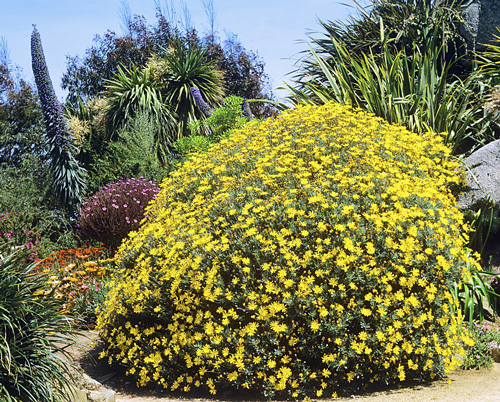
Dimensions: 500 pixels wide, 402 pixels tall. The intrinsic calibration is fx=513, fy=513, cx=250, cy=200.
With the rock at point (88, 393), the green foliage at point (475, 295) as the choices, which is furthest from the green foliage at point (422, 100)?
the rock at point (88, 393)

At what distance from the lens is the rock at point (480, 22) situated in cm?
988

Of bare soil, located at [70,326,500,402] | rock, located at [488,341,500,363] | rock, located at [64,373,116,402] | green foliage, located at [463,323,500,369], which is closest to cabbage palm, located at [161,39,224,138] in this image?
bare soil, located at [70,326,500,402]

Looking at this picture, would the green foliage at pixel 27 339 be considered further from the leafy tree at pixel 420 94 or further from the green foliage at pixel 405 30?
the green foliage at pixel 405 30

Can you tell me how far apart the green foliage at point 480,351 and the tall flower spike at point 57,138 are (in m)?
9.88

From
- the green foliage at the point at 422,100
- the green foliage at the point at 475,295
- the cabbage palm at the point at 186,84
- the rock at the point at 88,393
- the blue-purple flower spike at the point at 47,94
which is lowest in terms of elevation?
the rock at the point at 88,393

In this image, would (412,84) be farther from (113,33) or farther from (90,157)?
(113,33)

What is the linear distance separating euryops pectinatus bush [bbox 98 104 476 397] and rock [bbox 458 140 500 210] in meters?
1.99

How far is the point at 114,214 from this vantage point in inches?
380

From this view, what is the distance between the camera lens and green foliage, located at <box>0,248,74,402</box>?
3545 mm

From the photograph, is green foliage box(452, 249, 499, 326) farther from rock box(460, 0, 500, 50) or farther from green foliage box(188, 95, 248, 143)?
green foliage box(188, 95, 248, 143)

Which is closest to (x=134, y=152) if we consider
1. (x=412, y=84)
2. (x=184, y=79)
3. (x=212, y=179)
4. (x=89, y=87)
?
(x=184, y=79)

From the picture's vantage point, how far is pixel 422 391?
430cm

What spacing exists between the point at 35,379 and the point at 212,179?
2.59 m

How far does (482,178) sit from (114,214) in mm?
6329
